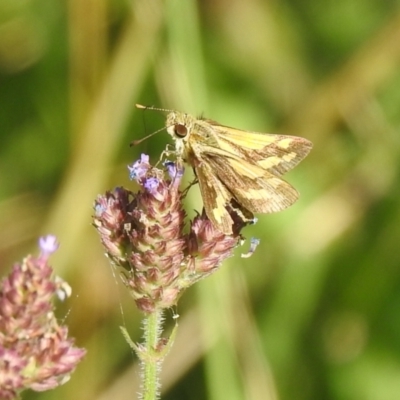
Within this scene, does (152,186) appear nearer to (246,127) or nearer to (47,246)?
(47,246)

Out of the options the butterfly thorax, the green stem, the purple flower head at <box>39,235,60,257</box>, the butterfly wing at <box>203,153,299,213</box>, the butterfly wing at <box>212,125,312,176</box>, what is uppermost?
the butterfly thorax

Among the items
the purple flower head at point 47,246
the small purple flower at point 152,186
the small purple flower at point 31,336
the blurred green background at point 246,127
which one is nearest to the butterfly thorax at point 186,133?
the small purple flower at point 152,186

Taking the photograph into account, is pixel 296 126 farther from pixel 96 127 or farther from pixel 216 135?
pixel 216 135

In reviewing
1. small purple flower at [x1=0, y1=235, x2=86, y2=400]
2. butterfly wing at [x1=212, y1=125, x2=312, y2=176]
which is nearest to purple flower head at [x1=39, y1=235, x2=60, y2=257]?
small purple flower at [x1=0, y1=235, x2=86, y2=400]

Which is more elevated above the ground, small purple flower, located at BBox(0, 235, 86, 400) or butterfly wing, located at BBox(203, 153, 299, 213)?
butterfly wing, located at BBox(203, 153, 299, 213)

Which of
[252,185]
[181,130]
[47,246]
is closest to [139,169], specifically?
[181,130]

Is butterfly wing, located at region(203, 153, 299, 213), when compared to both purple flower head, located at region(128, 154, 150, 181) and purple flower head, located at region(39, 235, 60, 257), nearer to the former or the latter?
purple flower head, located at region(128, 154, 150, 181)

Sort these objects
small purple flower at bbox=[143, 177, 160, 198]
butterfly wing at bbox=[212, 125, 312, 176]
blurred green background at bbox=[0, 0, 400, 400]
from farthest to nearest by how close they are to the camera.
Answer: blurred green background at bbox=[0, 0, 400, 400], butterfly wing at bbox=[212, 125, 312, 176], small purple flower at bbox=[143, 177, 160, 198]

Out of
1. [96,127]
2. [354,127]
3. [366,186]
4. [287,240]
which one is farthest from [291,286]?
[96,127]
